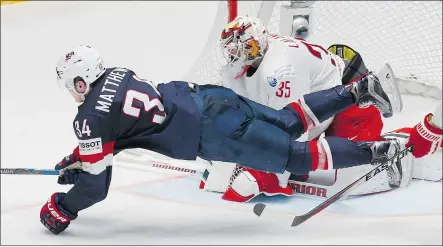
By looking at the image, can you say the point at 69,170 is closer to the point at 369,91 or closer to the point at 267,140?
the point at 267,140

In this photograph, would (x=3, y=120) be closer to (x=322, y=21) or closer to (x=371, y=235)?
(x=322, y=21)

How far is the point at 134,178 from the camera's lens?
384 cm

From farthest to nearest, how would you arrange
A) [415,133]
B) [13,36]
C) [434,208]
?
[13,36] → [434,208] → [415,133]

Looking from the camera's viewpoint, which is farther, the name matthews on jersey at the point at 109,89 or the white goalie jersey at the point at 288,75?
the white goalie jersey at the point at 288,75

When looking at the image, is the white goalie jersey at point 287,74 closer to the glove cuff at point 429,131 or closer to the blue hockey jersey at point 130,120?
the blue hockey jersey at point 130,120

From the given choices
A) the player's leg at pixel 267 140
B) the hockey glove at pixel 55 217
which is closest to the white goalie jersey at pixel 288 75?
the player's leg at pixel 267 140

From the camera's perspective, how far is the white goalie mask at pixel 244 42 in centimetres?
342

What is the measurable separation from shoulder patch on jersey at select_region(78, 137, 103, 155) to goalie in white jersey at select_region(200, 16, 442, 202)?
2.36 feet

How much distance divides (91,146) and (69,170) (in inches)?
11.9

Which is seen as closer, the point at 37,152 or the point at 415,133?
the point at 415,133

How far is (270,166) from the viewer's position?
3.09 meters

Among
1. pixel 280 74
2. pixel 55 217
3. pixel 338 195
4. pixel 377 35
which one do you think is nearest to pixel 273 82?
pixel 280 74

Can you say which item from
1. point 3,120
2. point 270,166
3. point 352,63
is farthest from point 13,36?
point 270,166

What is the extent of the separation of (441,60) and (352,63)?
2.41ft
